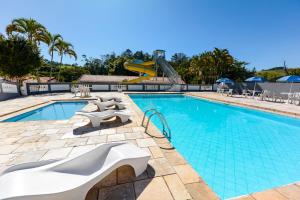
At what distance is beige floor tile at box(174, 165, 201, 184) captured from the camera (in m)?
2.35

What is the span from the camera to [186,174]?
2.50m

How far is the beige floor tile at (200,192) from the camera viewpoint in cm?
200

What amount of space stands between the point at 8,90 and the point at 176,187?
1558cm

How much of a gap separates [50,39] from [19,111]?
16.0 m

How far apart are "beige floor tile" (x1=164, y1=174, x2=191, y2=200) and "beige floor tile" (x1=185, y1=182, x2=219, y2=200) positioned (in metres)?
0.08

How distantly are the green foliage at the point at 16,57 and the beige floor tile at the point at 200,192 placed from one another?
17571 mm

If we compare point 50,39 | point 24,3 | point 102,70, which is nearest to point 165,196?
point 24,3

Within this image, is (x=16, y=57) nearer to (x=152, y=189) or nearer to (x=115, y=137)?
(x=115, y=137)

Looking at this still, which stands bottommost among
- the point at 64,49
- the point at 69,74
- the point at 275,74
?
the point at 69,74

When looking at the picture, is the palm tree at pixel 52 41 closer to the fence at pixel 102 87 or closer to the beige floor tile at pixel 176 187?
the fence at pixel 102 87

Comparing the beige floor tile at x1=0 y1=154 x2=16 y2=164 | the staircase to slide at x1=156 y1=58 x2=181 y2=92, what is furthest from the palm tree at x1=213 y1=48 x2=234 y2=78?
the beige floor tile at x1=0 y1=154 x2=16 y2=164

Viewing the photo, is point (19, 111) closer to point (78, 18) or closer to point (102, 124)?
point (102, 124)

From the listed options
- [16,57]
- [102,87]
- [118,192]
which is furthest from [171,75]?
[118,192]

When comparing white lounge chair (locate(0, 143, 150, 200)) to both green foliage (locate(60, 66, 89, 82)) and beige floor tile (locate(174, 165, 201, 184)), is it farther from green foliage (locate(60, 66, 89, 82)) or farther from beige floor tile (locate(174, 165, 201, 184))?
green foliage (locate(60, 66, 89, 82))
